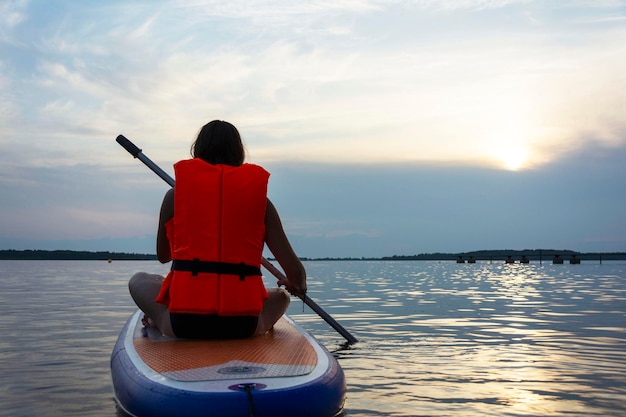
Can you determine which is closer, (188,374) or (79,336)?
(188,374)

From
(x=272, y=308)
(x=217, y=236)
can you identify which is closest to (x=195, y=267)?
(x=217, y=236)

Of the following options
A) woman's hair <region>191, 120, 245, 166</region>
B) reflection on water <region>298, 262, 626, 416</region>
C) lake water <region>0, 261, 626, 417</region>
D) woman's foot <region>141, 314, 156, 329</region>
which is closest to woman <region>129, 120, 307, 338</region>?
woman's hair <region>191, 120, 245, 166</region>

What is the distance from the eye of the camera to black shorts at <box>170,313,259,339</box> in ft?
15.4

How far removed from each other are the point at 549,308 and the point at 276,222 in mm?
12182

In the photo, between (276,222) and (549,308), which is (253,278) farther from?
(549,308)

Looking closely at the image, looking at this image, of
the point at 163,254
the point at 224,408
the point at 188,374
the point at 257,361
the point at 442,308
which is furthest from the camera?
the point at 442,308

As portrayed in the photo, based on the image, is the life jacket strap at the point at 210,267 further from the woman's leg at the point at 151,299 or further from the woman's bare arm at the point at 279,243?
the woman's leg at the point at 151,299

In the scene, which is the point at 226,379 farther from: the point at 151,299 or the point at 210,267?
the point at 151,299

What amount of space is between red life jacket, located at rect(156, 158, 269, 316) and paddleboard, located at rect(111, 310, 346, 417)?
1.28ft

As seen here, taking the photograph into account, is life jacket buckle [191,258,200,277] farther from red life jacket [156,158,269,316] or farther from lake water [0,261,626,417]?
lake water [0,261,626,417]

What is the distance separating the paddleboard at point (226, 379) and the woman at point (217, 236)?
0.23 meters

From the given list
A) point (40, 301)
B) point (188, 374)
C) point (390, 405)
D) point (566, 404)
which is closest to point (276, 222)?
point (188, 374)

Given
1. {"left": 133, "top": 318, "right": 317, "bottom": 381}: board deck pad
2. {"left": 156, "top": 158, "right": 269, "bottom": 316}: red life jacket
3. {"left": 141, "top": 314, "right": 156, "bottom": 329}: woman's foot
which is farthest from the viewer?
{"left": 141, "top": 314, "right": 156, "bottom": 329}: woman's foot

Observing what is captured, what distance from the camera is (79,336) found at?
9562 millimetres
